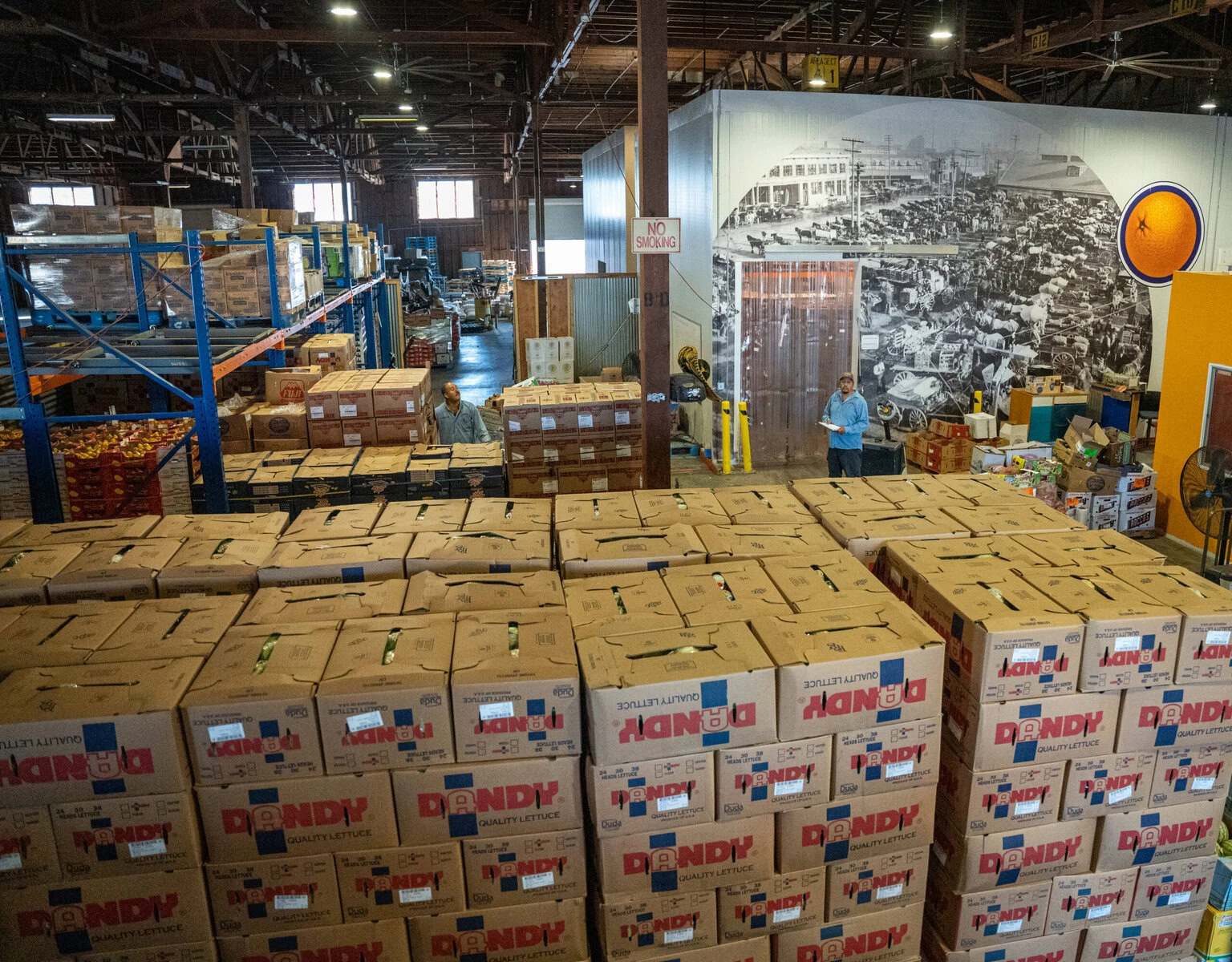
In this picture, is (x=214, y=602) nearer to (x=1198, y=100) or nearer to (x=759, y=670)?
(x=759, y=670)

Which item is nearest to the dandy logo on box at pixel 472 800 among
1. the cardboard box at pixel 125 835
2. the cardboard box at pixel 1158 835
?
the cardboard box at pixel 125 835

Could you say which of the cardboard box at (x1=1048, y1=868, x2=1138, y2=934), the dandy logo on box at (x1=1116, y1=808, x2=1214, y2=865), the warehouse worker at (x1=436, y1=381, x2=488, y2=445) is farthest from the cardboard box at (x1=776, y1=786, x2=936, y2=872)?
the warehouse worker at (x1=436, y1=381, x2=488, y2=445)

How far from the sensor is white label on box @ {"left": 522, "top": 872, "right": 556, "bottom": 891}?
3.58 m

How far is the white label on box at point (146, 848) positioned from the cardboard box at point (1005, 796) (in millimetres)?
3274

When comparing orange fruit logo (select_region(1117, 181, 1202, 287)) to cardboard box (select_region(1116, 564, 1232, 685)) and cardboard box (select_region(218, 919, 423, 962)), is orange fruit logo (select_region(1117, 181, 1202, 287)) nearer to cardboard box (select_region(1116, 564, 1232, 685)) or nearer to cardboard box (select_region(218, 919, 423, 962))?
cardboard box (select_region(1116, 564, 1232, 685))

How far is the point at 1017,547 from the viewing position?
470 centimetres

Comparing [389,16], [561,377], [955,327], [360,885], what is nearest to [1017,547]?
[360,885]

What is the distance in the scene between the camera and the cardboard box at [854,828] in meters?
3.69

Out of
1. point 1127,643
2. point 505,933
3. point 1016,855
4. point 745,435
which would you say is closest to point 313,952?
point 505,933

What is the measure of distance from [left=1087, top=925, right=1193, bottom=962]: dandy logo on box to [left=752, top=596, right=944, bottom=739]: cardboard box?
1.71 meters

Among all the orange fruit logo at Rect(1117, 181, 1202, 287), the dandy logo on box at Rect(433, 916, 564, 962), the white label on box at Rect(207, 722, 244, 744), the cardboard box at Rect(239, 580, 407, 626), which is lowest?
the dandy logo on box at Rect(433, 916, 564, 962)

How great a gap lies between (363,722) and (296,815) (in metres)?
0.47

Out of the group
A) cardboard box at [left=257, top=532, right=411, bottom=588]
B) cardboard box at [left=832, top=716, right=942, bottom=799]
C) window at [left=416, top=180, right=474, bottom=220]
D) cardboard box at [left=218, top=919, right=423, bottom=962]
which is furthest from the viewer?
window at [left=416, top=180, right=474, bottom=220]

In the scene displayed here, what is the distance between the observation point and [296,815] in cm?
341
